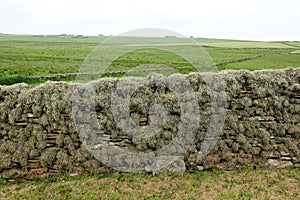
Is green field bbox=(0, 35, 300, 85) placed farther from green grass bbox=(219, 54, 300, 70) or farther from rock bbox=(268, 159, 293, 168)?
rock bbox=(268, 159, 293, 168)

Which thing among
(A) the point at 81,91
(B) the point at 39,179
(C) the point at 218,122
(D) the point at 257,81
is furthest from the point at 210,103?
(B) the point at 39,179

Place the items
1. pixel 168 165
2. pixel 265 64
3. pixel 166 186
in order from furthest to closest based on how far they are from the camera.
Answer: pixel 265 64 → pixel 168 165 → pixel 166 186

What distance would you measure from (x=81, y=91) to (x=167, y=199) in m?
3.67

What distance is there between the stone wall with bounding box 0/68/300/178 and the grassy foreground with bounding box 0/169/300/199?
417 millimetres

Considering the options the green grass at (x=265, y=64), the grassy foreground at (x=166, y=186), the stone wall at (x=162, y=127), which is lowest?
the grassy foreground at (x=166, y=186)

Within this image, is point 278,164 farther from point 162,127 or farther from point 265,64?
point 265,64

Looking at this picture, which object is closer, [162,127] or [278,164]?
[162,127]

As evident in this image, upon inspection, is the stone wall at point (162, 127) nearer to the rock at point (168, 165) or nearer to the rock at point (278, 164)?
the rock at point (278, 164)

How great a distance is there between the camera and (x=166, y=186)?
297 inches

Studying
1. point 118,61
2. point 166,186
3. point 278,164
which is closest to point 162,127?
point 166,186

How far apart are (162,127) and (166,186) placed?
1.65m

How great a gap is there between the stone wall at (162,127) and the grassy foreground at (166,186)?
0.42 meters

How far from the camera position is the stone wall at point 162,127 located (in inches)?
319

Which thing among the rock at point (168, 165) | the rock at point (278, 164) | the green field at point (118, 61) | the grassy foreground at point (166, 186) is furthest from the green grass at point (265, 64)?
the rock at point (168, 165)
